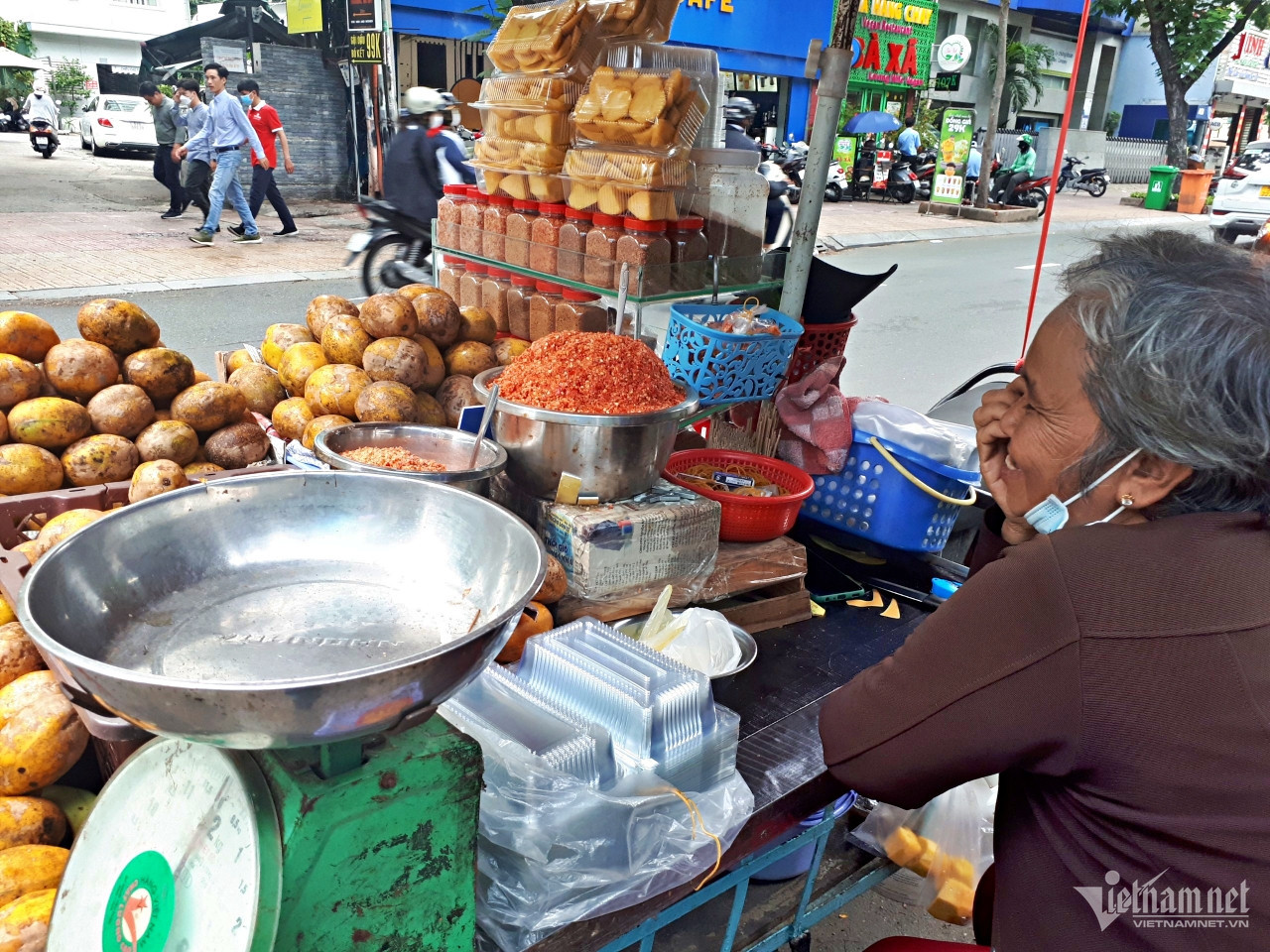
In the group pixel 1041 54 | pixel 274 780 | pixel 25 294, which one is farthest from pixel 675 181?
pixel 1041 54

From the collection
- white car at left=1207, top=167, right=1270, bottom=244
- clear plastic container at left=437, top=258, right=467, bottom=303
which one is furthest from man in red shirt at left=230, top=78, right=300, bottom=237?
white car at left=1207, top=167, right=1270, bottom=244

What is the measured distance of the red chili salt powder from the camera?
219 cm

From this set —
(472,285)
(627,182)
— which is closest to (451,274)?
(472,285)

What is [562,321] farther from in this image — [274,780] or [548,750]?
[274,780]

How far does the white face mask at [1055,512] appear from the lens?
122 cm

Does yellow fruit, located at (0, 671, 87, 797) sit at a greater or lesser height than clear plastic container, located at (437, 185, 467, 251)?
lesser

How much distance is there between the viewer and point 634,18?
328cm

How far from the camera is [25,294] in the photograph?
7250mm

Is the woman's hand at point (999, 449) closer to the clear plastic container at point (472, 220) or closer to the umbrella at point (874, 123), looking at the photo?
the clear plastic container at point (472, 220)

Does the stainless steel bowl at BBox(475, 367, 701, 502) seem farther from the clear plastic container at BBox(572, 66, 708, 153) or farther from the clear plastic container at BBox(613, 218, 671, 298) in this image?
the clear plastic container at BBox(572, 66, 708, 153)

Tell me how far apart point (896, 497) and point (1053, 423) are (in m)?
1.46

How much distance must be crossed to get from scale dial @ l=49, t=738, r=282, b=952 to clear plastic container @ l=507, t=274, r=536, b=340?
251cm

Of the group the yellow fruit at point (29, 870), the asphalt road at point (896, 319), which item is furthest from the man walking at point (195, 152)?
the yellow fruit at point (29, 870)

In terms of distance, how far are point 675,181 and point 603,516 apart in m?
1.49
